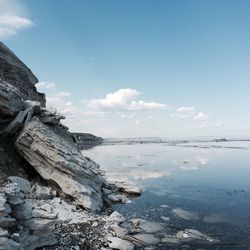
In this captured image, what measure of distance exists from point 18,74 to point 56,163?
23546 mm

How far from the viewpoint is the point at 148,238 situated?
20328 mm

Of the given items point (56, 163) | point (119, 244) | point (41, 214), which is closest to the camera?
point (41, 214)

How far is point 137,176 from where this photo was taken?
46.0 meters

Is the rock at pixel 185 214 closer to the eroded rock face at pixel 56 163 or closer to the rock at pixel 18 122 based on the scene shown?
the eroded rock face at pixel 56 163

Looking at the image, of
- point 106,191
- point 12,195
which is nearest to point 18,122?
point 106,191

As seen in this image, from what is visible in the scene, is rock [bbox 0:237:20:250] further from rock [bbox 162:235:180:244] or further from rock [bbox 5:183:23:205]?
rock [bbox 162:235:180:244]

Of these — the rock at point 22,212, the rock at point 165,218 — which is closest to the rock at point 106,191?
the rock at point 165,218

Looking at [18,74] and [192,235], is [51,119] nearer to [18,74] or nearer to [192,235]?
[192,235]

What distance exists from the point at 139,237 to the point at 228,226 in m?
6.89

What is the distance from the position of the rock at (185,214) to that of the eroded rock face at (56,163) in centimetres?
624

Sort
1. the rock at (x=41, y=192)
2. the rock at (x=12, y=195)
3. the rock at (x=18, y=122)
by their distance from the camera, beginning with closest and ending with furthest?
1. the rock at (x=12, y=195)
2. the rock at (x=41, y=192)
3. the rock at (x=18, y=122)

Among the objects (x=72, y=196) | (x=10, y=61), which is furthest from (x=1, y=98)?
(x=10, y=61)

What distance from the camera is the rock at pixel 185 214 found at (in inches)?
995

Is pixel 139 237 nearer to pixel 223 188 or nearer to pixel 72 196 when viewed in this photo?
pixel 72 196
